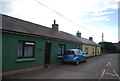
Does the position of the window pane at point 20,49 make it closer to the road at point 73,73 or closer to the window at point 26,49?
the window at point 26,49

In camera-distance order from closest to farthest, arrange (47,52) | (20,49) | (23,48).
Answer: (20,49) → (23,48) → (47,52)

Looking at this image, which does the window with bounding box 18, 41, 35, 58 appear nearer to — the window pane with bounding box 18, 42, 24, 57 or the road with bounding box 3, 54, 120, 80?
the window pane with bounding box 18, 42, 24, 57

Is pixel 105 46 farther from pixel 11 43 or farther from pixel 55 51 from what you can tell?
pixel 11 43

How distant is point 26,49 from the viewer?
999 centimetres

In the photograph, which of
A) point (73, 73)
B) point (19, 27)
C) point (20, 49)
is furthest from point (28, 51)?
point (73, 73)

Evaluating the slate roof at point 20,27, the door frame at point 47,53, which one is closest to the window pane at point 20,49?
the slate roof at point 20,27

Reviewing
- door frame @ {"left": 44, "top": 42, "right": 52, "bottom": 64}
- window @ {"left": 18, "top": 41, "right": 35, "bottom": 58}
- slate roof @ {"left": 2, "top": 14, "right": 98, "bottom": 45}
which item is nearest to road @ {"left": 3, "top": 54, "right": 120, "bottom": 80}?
window @ {"left": 18, "top": 41, "right": 35, "bottom": 58}

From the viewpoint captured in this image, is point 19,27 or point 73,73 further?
point 19,27

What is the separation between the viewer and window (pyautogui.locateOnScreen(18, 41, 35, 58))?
944 cm

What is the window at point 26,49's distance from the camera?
944cm

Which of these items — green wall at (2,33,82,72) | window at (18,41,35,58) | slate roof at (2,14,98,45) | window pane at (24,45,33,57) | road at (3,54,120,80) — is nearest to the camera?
road at (3,54,120,80)

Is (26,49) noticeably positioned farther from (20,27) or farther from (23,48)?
(20,27)

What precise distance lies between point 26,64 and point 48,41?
3.88 m

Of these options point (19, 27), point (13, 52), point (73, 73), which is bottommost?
point (73, 73)
